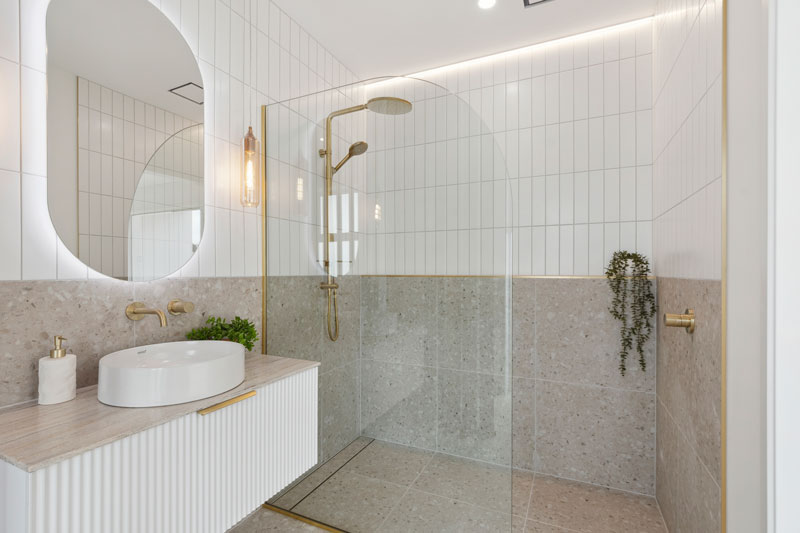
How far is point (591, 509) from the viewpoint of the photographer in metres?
2.02

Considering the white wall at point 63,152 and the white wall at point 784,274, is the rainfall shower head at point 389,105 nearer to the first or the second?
the white wall at point 63,152

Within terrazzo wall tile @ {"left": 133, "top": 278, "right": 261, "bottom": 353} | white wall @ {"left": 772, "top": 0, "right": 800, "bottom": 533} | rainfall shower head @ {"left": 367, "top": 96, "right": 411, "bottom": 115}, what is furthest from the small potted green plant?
white wall @ {"left": 772, "top": 0, "right": 800, "bottom": 533}

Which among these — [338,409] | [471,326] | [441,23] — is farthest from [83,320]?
[441,23]

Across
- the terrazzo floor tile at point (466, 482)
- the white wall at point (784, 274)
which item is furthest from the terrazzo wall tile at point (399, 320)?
the white wall at point (784, 274)

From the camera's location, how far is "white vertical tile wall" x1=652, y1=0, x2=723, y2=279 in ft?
3.80

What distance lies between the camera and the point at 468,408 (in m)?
1.73

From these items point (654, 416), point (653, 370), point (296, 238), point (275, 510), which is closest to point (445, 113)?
point (296, 238)

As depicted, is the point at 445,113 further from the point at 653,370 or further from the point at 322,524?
the point at 322,524

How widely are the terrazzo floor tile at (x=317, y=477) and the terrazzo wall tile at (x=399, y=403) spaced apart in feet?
0.28

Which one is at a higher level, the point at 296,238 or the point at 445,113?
the point at 445,113

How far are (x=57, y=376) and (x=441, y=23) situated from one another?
2296mm

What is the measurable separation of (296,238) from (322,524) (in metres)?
1.34

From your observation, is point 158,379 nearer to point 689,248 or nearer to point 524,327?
point 689,248

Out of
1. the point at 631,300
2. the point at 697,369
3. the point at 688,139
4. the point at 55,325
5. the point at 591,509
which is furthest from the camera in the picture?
the point at 631,300
